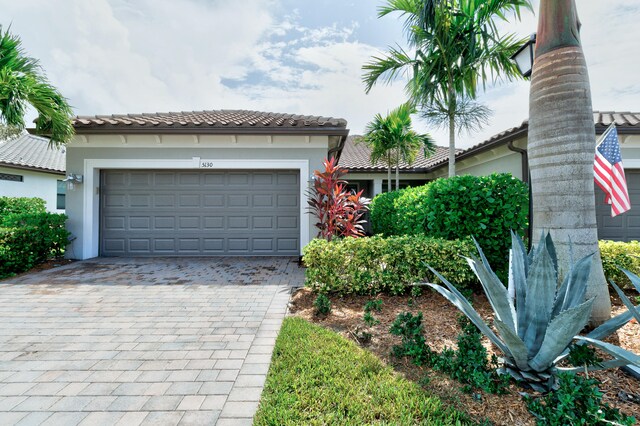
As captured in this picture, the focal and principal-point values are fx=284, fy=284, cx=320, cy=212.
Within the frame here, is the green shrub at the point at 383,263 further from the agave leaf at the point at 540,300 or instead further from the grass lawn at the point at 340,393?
the agave leaf at the point at 540,300

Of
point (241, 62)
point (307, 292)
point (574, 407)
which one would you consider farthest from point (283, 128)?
point (574, 407)

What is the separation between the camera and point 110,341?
3.06 m

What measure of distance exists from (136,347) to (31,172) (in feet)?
49.2

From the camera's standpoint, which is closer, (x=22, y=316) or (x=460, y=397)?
(x=460, y=397)

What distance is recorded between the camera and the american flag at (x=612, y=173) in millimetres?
4051

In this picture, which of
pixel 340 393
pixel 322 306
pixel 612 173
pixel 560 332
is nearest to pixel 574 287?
pixel 560 332

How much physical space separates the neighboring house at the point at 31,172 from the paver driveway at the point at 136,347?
9679 millimetres

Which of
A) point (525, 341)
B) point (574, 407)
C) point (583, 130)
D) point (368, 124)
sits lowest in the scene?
point (574, 407)

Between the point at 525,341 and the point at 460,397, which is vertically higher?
the point at 525,341

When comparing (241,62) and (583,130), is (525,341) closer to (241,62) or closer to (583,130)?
(583,130)

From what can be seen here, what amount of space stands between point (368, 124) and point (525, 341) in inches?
392

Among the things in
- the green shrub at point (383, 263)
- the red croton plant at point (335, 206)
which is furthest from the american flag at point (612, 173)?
the red croton plant at point (335, 206)

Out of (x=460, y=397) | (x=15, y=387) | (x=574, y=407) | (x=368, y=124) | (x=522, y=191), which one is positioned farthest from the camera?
(x=368, y=124)

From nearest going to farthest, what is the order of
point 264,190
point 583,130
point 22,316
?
point 583,130
point 22,316
point 264,190
